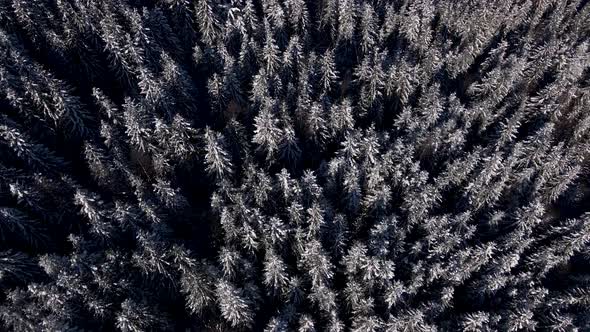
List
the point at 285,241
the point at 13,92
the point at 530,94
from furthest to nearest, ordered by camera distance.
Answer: the point at 530,94
the point at 13,92
the point at 285,241

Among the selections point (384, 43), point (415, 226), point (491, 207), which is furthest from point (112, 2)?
point (491, 207)

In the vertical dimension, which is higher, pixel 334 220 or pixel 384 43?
pixel 384 43

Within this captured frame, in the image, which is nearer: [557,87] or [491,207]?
[491,207]

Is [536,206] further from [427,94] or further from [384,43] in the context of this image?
[384,43]

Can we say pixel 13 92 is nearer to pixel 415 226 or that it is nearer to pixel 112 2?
pixel 112 2

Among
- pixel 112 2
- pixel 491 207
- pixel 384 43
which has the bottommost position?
pixel 491 207

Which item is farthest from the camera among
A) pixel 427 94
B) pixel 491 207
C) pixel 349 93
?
pixel 349 93
